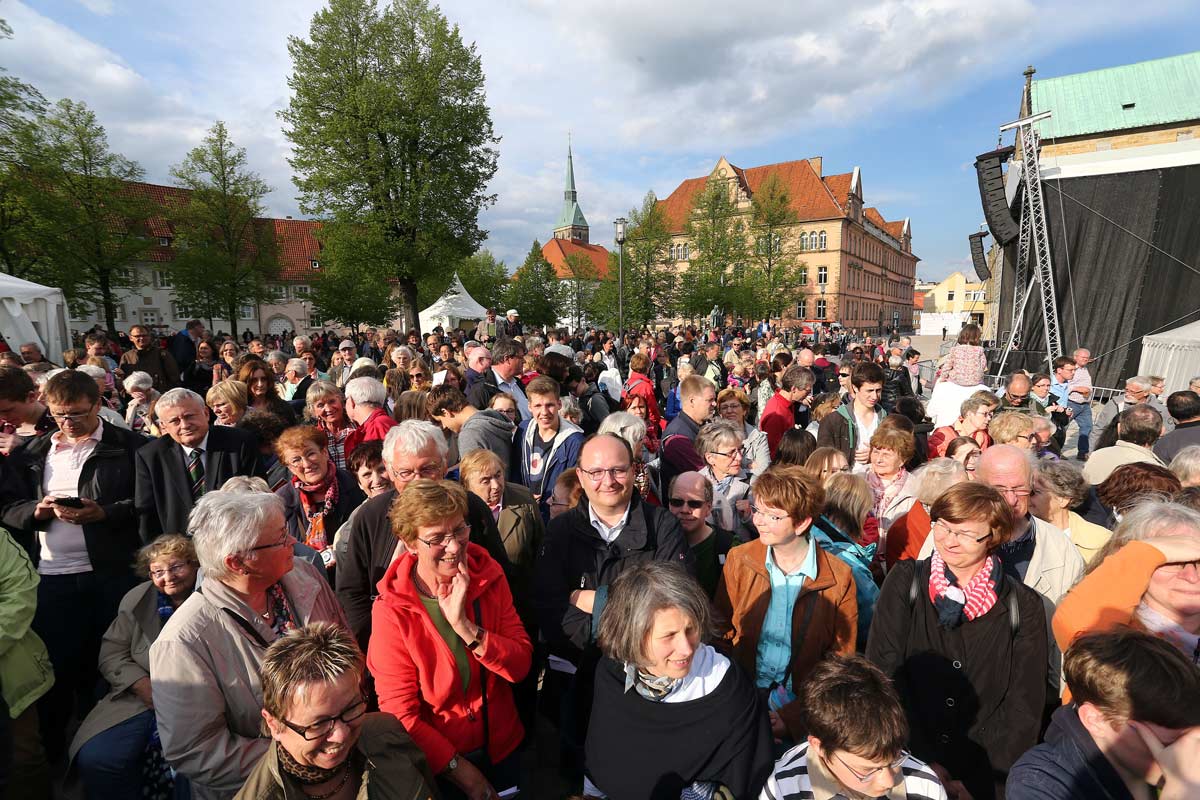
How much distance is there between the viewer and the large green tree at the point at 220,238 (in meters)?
28.2

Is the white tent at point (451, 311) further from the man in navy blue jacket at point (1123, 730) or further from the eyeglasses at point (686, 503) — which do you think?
the man in navy blue jacket at point (1123, 730)

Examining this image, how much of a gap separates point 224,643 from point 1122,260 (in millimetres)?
22785

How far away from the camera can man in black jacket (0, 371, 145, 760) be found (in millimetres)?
3012

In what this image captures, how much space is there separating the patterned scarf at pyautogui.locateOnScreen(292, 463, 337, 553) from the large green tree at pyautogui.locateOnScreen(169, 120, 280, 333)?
103 ft

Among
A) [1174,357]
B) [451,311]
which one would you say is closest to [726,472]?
[1174,357]

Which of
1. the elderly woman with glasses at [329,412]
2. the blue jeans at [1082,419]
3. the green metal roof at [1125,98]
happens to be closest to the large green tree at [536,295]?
the green metal roof at [1125,98]

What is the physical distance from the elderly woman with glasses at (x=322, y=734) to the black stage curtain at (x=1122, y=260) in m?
20.7

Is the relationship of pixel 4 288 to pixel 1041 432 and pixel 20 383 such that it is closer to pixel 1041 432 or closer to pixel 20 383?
pixel 20 383

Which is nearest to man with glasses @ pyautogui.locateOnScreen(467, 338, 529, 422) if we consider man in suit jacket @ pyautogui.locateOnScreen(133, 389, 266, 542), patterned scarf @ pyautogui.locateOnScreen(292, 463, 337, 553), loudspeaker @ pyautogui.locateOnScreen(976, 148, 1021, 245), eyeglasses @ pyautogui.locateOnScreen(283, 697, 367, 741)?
patterned scarf @ pyautogui.locateOnScreen(292, 463, 337, 553)

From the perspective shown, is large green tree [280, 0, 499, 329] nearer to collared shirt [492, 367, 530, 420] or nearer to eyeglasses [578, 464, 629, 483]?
collared shirt [492, 367, 530, 420]

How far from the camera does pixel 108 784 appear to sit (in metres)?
2.13

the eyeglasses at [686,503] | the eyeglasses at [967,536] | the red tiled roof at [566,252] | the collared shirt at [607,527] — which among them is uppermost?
the red tiled roof at [566,252]

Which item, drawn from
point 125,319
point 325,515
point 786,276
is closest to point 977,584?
point 325,515

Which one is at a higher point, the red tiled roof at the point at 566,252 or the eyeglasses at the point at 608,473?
the red tiled roof at the point at 566,252
